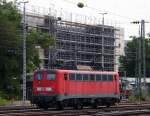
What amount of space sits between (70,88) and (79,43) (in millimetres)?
56691

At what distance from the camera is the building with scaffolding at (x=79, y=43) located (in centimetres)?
8669

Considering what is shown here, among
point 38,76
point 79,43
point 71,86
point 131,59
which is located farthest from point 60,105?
point 131,59

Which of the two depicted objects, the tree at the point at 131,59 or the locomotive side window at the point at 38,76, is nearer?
the locomotive side window at the point at 38,76

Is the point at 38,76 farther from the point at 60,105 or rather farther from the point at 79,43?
the point at 79,43

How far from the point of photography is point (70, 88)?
3581 centimetres

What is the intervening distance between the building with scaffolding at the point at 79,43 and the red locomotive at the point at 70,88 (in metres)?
40.9

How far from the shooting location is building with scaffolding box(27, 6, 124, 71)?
86688 mm

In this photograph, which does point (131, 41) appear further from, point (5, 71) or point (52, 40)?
point (5, 71)

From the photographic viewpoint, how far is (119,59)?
11131 cm

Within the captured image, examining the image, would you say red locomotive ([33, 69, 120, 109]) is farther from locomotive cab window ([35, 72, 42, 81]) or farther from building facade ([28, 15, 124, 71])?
building facade ([28, 15, 124, 71])

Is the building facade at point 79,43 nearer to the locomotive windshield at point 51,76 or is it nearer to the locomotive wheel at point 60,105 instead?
the locomotive windshield at point 51,76

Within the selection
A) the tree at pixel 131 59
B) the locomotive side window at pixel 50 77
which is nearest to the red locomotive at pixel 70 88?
the locomotive side window at pixel 50 77

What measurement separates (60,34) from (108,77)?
1957 inches

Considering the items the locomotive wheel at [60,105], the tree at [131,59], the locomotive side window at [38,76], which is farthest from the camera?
the tree at [131,59]
